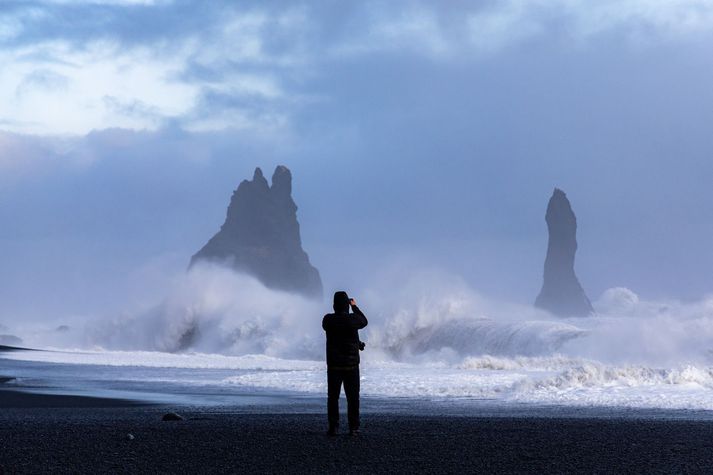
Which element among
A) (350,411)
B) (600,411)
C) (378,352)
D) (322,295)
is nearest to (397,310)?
(378,352)

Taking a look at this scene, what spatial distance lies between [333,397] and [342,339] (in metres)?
0.77

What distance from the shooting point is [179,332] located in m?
71.9

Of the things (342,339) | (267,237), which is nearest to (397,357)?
(342,339)

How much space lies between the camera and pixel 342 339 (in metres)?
13.2

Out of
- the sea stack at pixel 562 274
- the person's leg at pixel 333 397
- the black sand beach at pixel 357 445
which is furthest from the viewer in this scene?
the sea stack at pixel 562 274

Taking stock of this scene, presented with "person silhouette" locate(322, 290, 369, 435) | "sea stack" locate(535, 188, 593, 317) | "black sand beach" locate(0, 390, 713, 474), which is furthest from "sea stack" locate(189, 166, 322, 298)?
"person silhouette" locate(322, 290, 369, 435)

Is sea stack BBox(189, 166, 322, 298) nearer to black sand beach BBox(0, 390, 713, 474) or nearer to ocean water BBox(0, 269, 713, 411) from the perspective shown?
ocean water BBox(0, 269, 713, 411)

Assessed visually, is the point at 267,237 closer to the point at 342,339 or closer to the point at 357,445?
the point at 342,339

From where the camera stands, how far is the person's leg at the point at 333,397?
505 inches

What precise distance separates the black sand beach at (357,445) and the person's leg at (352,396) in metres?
0.25

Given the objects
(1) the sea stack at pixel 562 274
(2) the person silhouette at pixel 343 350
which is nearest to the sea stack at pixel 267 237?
(1) the sea stack at pixel 562 274

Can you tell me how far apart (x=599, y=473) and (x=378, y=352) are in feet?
139

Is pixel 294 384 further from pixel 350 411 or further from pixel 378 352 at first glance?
pixel 378 352

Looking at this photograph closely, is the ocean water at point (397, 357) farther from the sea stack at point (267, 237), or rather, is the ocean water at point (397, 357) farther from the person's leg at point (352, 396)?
the sea stack at point (267, 237)
